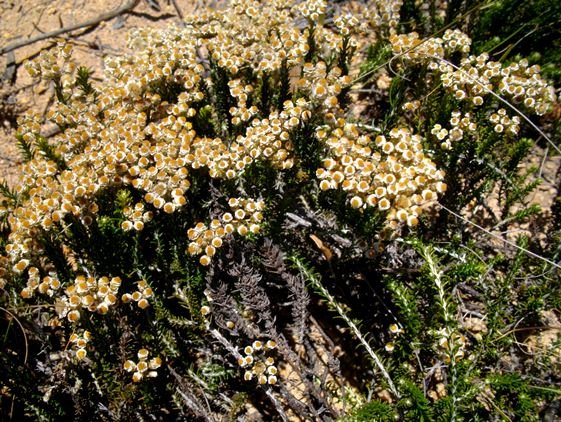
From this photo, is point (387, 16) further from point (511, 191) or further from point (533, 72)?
point (511, 191)

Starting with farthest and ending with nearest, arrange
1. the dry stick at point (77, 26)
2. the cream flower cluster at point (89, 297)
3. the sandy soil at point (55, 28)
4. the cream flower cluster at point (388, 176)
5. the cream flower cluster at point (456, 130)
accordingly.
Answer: the dry stick at point (77, 26)
the sandy soil at point (55, 28)
the cream flower cluster at point (456, 130)
the cream flower cluster at point (388, 176)
the cream flower cluster at point (89, 297)

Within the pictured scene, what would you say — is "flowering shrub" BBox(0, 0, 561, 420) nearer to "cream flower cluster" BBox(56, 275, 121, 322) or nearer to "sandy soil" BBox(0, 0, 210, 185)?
"cream flower cluster" BBox(56, 275, 121, 322)

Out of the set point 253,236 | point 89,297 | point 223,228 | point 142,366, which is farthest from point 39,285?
point 253,236

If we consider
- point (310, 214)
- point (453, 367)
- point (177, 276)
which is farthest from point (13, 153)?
point (453, 367)

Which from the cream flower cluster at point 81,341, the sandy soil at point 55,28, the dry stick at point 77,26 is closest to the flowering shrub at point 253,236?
the cream flower cluster at point 81,341

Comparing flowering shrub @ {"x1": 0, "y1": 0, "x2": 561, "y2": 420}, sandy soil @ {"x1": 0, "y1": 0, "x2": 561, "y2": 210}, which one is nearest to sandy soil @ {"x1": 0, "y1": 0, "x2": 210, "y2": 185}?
sandy soil @ {"x1": 0, "y1": 0, "x2": 561, "y2": 210}

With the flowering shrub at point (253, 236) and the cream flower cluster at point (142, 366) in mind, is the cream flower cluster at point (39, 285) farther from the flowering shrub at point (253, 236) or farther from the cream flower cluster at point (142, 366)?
the cream flower cluster at point (142, 366)
